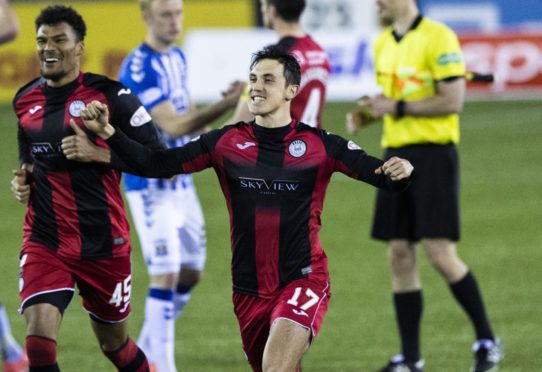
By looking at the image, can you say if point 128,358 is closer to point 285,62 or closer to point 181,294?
point 181,294

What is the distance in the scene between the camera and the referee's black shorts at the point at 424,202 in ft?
28.4

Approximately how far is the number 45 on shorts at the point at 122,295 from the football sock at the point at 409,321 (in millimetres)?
2209

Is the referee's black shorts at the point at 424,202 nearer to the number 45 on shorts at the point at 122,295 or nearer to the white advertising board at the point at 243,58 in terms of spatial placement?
the number 45 on shorts at the point at 122,295

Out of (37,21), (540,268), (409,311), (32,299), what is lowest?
(540,268)

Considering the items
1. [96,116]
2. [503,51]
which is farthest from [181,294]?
[503,51]

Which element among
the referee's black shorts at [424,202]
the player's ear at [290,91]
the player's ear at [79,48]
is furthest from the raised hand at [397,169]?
the referee's black shorts at [424,202]

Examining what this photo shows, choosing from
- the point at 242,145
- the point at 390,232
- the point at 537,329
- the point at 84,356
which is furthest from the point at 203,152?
the point at 537,329

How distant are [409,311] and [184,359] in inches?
63.6

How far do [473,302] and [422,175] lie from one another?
35.1 inches

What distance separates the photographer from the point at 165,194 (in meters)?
8.49

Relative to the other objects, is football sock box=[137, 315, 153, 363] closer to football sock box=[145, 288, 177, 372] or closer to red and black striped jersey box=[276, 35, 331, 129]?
football sock box=[145, 288, 177, 372]

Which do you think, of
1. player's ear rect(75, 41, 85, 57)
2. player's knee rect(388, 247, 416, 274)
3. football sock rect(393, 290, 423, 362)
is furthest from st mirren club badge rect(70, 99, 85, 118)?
football sock rect(393, 290, 423, 362)

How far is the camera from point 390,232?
873cm

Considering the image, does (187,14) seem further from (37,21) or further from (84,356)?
(37,21)
